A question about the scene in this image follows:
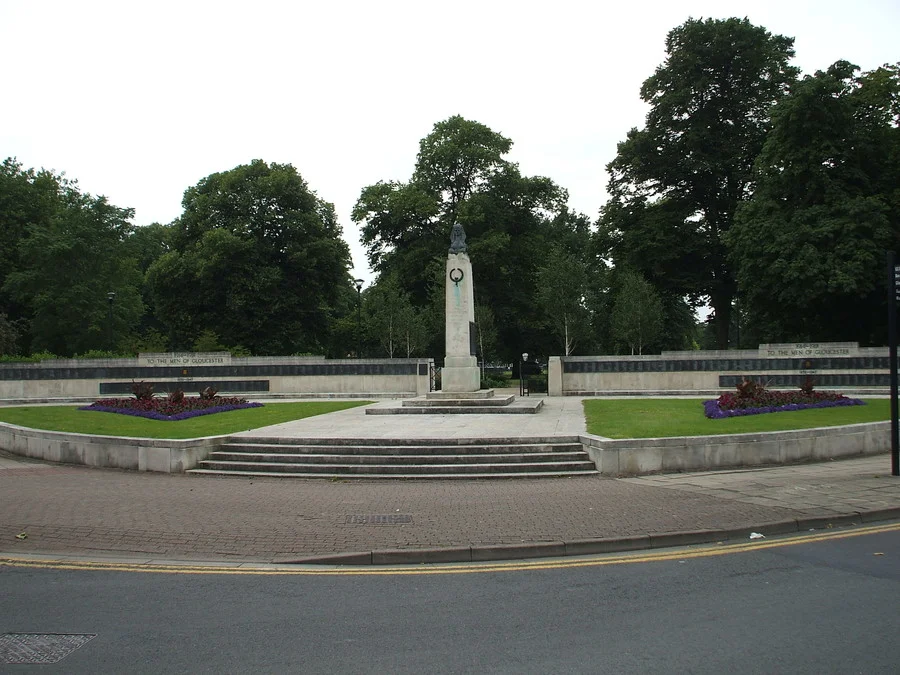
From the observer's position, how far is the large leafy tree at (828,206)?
32000mm

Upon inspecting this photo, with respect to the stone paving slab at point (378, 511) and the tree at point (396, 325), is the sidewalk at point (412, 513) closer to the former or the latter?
the stone paving slab at point (378, 511)

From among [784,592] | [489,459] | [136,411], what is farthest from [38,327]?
[784,592]

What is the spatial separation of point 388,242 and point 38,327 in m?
24.3

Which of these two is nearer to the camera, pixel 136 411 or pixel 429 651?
pixel 429 651

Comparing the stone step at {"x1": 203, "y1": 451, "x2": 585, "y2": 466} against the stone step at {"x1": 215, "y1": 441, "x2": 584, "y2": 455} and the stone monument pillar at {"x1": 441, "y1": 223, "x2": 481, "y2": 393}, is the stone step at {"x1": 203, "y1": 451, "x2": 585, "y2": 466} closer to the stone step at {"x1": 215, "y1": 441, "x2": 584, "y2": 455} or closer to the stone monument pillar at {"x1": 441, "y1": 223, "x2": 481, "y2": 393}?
the stone step at {"x1": 215, "y1": 441, "x2": 584, "y2": 455}

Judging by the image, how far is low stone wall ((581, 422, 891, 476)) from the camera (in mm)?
13242

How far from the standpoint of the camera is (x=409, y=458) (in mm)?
14102

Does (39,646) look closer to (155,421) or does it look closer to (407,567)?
(407,567)

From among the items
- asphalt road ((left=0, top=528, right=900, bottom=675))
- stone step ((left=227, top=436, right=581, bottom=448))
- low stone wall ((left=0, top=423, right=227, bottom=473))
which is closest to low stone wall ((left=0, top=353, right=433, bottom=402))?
low stone wall ((left=0, top=423, right=227, bottom=473))

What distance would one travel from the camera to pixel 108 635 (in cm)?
555

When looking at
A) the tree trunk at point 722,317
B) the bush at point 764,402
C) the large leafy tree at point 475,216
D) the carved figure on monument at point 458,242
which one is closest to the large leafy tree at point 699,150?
the tree trunk at point 722,317

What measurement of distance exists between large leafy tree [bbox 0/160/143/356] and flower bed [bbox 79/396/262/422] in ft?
72.9

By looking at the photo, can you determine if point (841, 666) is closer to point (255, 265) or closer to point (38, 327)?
point (255, 265)

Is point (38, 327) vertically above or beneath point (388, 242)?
beneath
